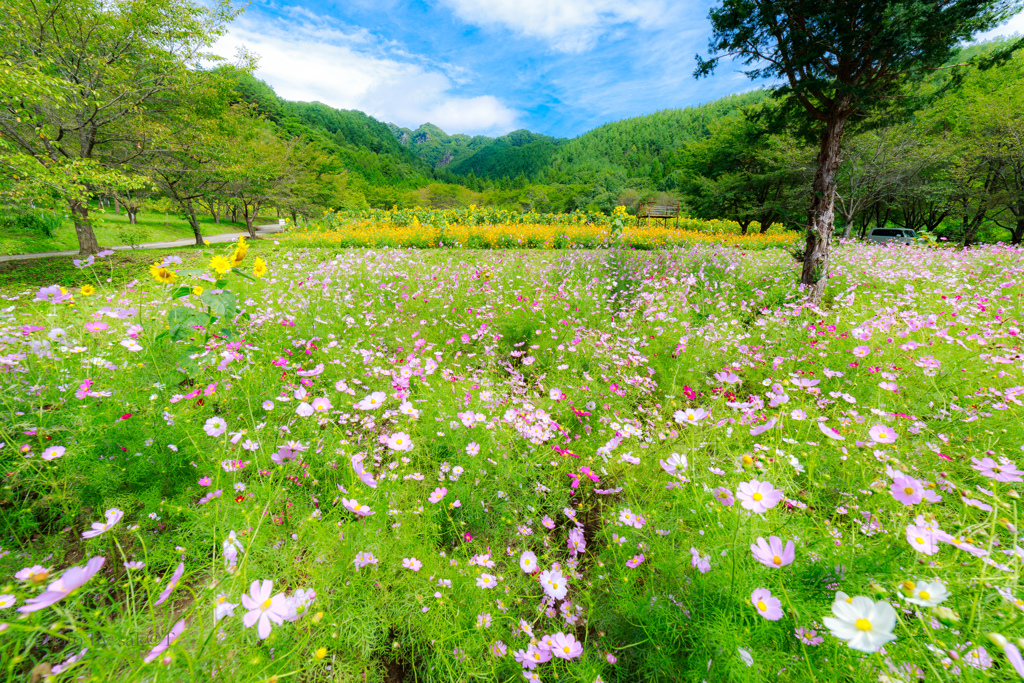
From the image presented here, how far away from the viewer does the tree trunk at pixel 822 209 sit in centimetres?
482

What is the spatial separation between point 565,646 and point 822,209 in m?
6.36

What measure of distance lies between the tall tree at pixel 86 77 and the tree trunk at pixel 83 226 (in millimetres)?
26

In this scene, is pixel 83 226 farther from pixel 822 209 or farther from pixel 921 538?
pixel 822 209

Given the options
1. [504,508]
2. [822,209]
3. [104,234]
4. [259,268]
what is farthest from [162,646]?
[104,234]

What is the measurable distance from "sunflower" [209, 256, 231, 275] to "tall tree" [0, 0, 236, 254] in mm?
8529

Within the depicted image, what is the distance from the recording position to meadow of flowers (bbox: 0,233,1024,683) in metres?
1.06

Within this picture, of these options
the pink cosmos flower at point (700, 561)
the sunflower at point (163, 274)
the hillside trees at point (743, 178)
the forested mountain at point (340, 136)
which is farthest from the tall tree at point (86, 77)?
the hillside trees at point (743, 178)

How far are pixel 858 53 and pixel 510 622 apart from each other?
7.11 meters

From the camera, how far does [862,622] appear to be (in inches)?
31.8

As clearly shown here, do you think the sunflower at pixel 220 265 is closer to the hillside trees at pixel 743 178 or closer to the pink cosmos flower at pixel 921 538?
the pink cosmos flower at pixel 921 538

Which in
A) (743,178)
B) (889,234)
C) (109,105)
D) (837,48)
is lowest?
(889,234)

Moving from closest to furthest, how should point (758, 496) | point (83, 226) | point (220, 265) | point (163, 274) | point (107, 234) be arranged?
point (758, 496) → point (220, 265) → point (163, 274) → point (83, 226) → point (107, 234)

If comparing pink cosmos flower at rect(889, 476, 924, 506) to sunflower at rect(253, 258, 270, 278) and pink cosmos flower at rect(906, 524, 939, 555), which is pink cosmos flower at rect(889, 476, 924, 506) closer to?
pink cosmos flower at rect(906, 524, 939, 555)

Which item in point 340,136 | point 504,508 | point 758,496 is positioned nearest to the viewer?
point 758,496
